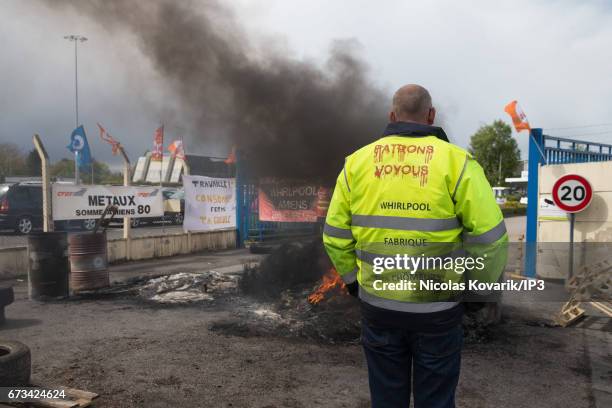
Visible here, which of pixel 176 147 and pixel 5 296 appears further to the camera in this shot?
pixel 176 147

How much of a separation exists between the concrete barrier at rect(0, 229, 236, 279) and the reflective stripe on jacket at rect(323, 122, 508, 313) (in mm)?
8828

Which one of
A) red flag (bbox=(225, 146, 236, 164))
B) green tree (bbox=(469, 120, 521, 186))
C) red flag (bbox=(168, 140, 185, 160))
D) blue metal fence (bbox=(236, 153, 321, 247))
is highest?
green tree (bbox=(469, 120, 521, 186))

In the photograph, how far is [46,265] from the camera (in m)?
7.41

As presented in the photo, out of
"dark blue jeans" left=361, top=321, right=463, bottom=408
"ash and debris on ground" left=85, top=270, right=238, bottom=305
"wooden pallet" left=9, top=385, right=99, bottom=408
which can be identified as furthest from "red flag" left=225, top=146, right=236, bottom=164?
"dark blue jeans" left=361, top=321, right=463, bottom=408

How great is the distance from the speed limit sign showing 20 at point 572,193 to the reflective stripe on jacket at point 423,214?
6675 millimetres

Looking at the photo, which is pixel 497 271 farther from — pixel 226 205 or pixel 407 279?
pixel 226 205

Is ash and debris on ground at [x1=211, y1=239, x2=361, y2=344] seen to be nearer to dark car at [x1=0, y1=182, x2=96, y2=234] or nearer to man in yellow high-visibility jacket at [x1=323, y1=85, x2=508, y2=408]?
man in yellow high-visibility jacket at [x1=323, y1=85, x2=508, y2=408]

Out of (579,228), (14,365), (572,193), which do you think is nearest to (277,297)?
(14,365)

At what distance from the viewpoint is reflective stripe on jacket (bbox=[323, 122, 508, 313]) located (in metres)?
2.28

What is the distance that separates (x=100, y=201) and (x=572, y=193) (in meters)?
9.08

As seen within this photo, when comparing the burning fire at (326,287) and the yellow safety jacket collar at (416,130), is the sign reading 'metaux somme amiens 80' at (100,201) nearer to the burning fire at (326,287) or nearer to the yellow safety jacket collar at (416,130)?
the burning fire at (326,287)

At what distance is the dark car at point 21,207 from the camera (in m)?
16.2

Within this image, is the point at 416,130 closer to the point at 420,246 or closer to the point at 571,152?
the point at 420,246

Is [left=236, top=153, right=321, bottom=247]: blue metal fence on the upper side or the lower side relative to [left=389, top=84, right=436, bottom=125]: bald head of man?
lower
